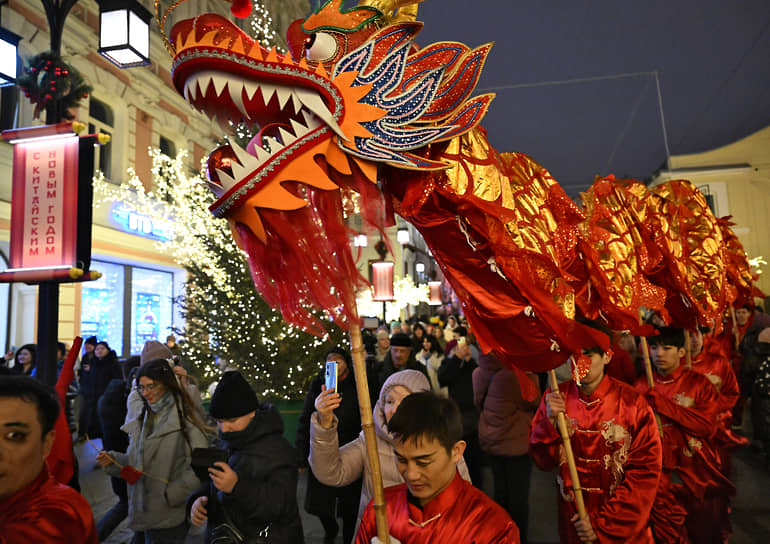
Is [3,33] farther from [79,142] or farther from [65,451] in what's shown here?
[65,451]

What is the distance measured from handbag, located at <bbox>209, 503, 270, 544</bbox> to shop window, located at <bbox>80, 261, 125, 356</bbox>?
36.2 feet

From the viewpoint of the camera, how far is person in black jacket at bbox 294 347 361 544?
14.4 ft

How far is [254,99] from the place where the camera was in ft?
4.89

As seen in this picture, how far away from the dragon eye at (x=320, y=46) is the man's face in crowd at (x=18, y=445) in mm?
1330

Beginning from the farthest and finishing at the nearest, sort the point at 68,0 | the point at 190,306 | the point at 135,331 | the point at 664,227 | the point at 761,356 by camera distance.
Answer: the point at 135,331 < the point at 190,306 < the point at 761,356 < the point at 68,0 < the point at 664,227

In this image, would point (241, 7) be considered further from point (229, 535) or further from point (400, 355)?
point (400, 355)

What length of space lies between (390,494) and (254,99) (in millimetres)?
1435

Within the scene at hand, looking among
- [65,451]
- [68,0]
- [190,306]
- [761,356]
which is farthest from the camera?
[190,306]

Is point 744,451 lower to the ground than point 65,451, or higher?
lower

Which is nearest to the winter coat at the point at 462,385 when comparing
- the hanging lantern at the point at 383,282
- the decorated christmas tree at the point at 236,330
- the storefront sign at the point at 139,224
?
the decorated christmas tree at the point at 236,330

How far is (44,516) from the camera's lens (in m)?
1.48

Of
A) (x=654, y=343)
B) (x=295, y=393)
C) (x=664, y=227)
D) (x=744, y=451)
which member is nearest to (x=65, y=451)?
(x=664, y=227)

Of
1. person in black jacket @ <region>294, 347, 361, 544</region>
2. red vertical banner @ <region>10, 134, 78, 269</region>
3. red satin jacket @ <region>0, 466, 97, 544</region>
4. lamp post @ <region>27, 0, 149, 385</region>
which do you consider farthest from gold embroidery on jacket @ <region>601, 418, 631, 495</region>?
red vertical banner @ <region>10, 134, 78, 269</region>

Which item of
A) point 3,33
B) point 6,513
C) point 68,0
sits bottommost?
point 6,513
